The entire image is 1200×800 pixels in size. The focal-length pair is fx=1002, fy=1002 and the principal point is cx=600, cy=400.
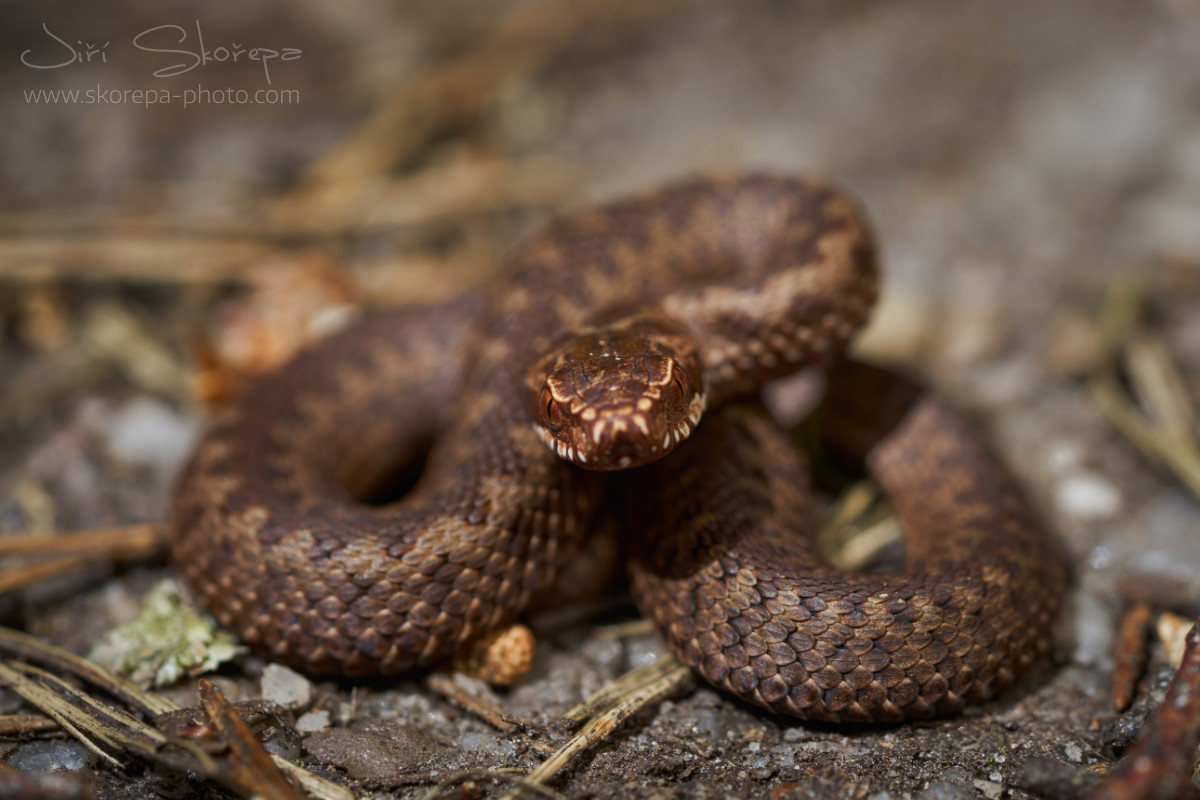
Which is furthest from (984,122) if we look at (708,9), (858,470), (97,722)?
(97,722)

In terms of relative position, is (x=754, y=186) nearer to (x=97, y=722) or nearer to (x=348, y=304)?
(x=348, y=304)

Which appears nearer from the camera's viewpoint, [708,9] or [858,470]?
[858,470]

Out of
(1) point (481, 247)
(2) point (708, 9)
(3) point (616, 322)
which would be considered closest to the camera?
(3) point (616, 322)

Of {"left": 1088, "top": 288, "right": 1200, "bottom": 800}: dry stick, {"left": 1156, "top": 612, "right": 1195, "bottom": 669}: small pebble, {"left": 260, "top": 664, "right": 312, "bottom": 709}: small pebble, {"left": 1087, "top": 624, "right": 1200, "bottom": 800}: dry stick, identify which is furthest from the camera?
{"left": 1156, "top": 612, "right": 1195, "bottom": 669}: small pebble

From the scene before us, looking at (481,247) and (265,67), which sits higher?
(265,67)

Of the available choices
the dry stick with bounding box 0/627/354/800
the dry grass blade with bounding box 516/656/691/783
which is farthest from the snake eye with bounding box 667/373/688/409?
the dry stick with bounding box 0/627/354/800

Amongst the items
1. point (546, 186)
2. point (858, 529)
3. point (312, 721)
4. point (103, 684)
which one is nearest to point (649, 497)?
point (858, 529)

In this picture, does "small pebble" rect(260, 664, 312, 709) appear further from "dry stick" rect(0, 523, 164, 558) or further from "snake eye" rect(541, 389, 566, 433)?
"snake eye" rect(541, 389, 566, 433)
